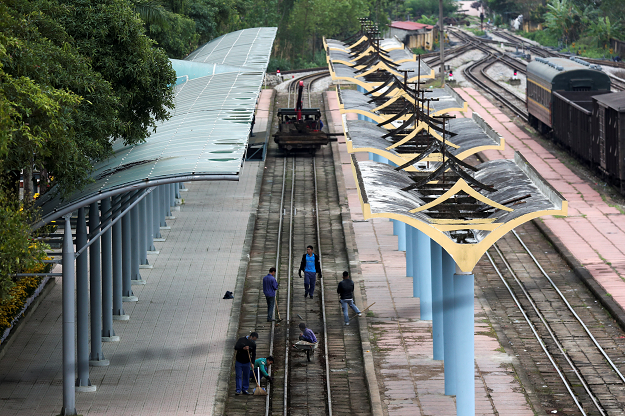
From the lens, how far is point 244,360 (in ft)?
61.8

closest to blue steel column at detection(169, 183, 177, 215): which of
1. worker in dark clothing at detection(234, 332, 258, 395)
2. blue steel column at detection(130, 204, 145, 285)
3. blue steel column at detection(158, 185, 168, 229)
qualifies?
blue steel column at detection(158, 185, 168, 229)

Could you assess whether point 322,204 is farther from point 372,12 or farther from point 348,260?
point 372,12

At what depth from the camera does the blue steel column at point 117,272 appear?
22.5 meters

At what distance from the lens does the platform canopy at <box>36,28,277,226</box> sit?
18.2 metres

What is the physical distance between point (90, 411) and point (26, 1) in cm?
813

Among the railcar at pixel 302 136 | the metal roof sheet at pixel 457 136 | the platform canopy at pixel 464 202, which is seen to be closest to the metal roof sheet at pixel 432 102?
the metal roof sheet at pixel 457 136

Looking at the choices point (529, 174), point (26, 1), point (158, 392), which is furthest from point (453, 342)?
point (26, 1)

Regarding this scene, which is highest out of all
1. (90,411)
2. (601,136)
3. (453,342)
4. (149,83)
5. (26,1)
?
(26,1)

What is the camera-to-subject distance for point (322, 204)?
3797cm

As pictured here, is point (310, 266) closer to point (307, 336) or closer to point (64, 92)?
point (307, 336)

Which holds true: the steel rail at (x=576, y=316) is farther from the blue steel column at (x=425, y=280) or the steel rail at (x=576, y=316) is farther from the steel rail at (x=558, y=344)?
the blue steel column at (x=425, y=280)

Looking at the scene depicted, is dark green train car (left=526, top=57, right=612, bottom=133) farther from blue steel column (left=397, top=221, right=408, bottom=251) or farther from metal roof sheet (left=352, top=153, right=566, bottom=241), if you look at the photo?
metal roof sheet (left=352, top=153, right=566, bottom=241)

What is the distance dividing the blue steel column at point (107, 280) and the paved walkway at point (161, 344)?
415 millimetres

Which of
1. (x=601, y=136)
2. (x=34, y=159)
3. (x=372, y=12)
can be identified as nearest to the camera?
(x=34, y=159)
